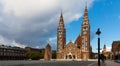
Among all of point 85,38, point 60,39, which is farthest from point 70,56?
point 85,38

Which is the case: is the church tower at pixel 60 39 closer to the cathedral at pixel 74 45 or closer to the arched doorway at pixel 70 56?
the cathedral at pixel 74 45

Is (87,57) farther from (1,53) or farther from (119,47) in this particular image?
(1,53)

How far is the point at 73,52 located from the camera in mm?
157750

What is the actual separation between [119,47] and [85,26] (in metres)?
22.9

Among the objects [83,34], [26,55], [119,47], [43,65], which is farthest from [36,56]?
[43,65]

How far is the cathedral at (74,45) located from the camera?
498ft

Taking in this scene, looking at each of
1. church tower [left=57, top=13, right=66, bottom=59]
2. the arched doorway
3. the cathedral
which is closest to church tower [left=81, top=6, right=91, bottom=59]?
the cathedral

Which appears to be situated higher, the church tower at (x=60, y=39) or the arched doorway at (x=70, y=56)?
the church tower at (x=60, y=39)

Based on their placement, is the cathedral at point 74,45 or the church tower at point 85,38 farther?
the cathedral at point 74,45

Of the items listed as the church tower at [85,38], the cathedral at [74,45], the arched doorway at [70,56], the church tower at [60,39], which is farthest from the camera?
the church tower at [60,39]

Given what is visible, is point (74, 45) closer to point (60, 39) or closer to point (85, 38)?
point (85, 38)

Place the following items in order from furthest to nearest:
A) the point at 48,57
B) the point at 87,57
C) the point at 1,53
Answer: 1. the point at 1,53
2. the point at 87,57
3. the point at 48,57

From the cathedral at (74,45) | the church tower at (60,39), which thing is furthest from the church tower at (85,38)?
the church tower at (60,39)

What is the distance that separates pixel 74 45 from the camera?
157 m
